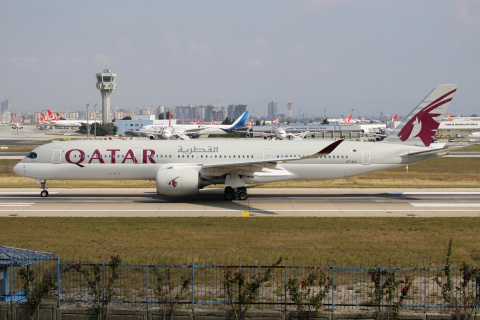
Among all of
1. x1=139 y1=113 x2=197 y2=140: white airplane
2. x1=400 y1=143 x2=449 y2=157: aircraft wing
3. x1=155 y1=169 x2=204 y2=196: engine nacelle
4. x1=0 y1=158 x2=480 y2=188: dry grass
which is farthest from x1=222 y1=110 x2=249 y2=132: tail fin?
x1=155 y1=169 x2=204 y2=196: engine nacelle

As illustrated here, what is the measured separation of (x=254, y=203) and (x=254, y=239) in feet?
36.1

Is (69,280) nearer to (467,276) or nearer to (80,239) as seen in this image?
(80,239)

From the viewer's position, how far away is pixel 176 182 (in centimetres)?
3334

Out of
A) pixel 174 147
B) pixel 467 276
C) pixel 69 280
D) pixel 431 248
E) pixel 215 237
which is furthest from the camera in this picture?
pixel 174 147

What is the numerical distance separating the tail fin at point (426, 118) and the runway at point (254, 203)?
4407 millimetres

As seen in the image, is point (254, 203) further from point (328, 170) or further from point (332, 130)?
point (332, 130)

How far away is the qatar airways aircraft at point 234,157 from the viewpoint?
116 ft

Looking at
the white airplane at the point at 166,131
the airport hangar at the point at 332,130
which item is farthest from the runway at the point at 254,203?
the airport hangar at the point at 332,130

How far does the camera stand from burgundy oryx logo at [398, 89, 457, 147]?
3772 centimetres

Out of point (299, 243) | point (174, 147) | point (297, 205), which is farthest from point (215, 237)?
point (174, 147)

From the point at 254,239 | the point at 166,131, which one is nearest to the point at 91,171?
the point at 254,239

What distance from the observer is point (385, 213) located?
103 feet

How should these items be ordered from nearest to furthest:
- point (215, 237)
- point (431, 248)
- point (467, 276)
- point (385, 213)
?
point (467, 276) < point (431, 248) < point (215, 237) < point (385, 213)

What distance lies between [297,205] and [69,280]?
1996 centimetres
